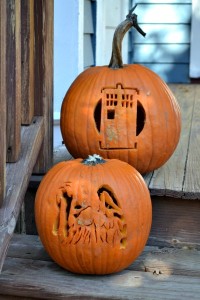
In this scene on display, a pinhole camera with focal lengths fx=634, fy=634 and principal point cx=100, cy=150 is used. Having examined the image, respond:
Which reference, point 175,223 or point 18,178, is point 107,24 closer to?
point 175,223

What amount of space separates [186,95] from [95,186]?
3.01 m

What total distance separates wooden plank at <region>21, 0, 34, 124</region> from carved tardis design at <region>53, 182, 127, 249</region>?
517 mm

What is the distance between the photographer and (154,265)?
2311 mm

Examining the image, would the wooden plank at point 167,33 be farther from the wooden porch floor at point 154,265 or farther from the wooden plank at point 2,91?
the wooden plank at point 2,91

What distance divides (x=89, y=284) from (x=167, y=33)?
13.9ft

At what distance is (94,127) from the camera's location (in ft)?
8.73

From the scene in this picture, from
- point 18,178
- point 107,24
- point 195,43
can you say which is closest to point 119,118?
point 18,178

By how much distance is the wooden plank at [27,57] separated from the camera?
2502 millimetres

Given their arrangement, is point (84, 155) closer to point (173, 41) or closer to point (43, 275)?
point (43, 275)

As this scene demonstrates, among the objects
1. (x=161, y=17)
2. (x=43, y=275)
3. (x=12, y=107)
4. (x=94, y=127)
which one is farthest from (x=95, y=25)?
(x=43, y=275)

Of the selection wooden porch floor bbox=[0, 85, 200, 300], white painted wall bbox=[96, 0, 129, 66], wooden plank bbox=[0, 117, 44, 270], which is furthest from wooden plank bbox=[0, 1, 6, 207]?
white painted wall bbox=[96, 0, 129, 66]

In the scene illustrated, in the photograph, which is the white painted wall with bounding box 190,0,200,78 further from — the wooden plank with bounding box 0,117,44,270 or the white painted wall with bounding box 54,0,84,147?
the wooden plank with bounding box 0,117,44,270

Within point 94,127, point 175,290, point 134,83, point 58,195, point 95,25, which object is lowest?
point 175,290

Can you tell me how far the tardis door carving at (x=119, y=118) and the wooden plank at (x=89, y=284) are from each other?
23.9 inches
